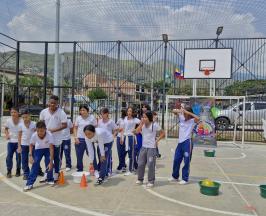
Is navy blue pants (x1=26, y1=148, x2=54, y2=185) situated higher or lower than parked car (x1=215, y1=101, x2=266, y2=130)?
lower

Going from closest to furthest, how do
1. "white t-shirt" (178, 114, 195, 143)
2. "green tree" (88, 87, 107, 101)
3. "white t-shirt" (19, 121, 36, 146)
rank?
"white t-shirt" (19, 121, 36, 146) → "white t-shirt" (178, 114, 195, 143) → "green tree" (88, 87, 107, 101)

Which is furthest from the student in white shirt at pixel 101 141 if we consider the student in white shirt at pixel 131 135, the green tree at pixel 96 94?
the green tree at pixel 96 94

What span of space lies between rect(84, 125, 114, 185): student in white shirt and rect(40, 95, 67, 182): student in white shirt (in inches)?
29.1

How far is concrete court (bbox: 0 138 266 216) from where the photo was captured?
541 cm

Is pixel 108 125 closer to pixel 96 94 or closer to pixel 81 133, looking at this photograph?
pixel 81 133

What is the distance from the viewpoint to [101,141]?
684cm

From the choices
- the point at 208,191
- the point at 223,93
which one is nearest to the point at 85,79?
the point at 223,93

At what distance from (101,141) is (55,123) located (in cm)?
120

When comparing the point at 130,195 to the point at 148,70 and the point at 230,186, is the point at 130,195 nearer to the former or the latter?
the point at 230,186

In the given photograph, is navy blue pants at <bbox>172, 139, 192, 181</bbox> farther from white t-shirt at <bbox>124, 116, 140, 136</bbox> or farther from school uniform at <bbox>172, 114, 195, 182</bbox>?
white t-shirt at <bbox>124, 116, 140, 136</bbox>

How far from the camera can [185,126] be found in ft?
23.9

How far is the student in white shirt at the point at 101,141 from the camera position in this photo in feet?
22.0

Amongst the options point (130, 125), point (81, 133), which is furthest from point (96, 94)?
point (81, 133)

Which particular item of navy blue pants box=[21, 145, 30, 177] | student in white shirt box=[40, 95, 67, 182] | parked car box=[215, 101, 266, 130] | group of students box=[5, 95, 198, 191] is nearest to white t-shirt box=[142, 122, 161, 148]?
group of students box=[5, 95, 198, 191]
